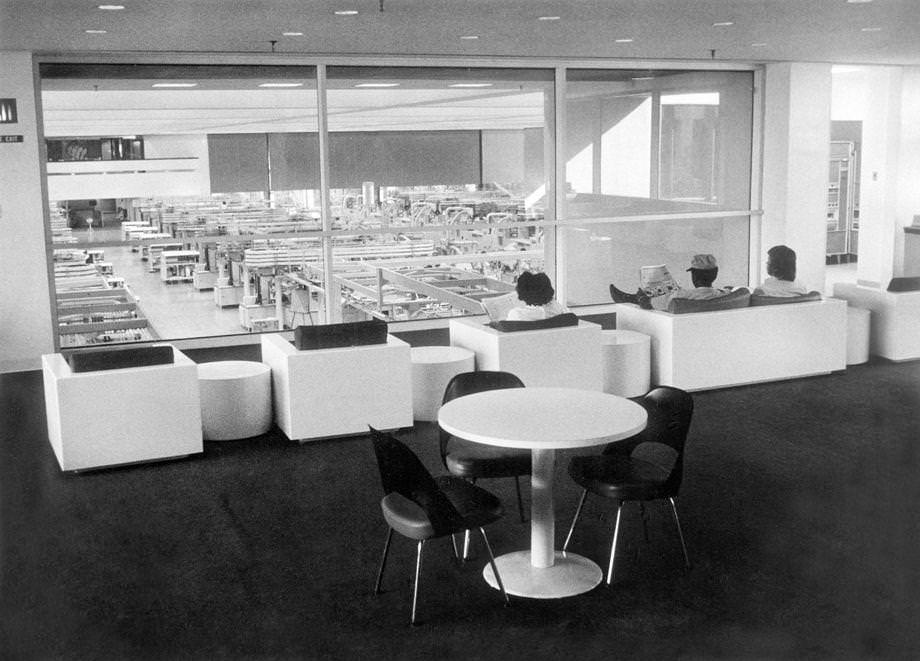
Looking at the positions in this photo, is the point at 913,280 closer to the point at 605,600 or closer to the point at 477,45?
the point at 477,45

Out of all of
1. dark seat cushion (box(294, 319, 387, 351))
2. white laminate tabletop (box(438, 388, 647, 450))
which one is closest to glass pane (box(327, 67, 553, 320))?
dark seat cushion (box(294, 319, 387, 351))

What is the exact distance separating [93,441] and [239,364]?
1392mm

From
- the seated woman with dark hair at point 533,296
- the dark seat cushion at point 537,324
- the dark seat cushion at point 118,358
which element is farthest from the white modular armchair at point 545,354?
the dark seat cushion at point 118,358

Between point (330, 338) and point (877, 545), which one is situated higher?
point (330, 338)

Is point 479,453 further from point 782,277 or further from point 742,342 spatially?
point 782,277

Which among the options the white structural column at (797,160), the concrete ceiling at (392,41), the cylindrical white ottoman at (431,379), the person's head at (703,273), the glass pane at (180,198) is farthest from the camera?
the white structural column at (797,160)

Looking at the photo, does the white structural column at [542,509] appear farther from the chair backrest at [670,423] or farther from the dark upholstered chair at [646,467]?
the chair backrest at [670,423]

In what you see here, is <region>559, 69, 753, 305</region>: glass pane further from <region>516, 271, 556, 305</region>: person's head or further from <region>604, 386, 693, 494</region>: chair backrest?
<region>604, 386, 693, 494</region>: chair backrest

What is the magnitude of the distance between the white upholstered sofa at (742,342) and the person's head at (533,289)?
44.8 inches

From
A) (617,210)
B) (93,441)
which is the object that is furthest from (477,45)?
(93,441)

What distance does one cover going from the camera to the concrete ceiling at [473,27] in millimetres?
7629

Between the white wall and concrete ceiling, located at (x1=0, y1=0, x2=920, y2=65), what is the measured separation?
0.42 m

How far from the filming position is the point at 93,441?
22.5 ft

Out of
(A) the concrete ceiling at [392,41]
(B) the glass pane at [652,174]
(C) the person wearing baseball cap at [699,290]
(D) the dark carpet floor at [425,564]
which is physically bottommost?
(D) the dark carpet floor at [425,564]
